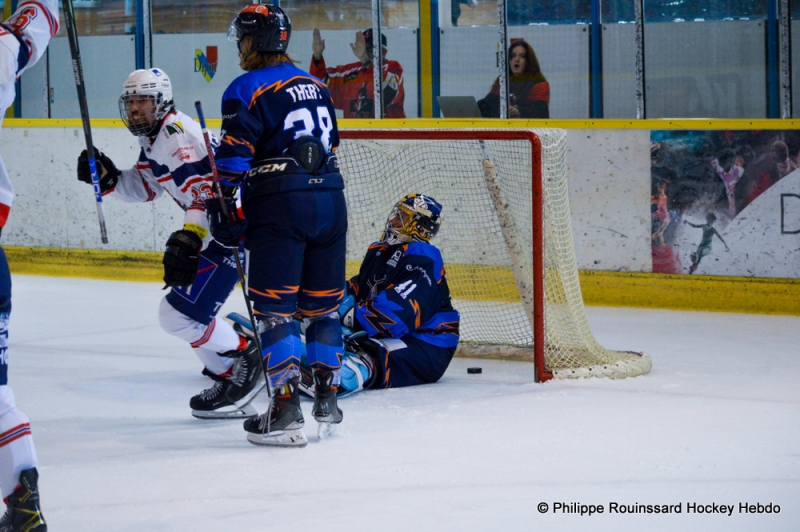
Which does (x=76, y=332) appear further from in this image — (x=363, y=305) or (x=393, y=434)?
(x=393, y=434)

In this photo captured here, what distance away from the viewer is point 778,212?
5.59 m

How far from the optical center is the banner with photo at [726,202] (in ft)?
18.3

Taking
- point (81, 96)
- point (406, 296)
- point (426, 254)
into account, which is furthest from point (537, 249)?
point (81, 96)

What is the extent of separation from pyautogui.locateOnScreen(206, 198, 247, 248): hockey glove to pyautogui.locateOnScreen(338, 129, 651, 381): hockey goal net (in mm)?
1397

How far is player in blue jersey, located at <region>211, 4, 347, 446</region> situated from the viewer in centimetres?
307

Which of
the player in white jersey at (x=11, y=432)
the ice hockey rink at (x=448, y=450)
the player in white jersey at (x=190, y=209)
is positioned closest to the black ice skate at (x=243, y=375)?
the player in white jersey at (x=190, y=209)

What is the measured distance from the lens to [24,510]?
2262 millimetres

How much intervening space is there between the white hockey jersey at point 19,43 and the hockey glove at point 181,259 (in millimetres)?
816

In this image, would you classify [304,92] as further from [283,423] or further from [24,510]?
[24,510]

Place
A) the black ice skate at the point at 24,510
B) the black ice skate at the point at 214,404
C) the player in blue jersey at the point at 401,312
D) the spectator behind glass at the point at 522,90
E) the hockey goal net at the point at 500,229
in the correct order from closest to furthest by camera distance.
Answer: the black ice skate at the point at 24,510, the black ice skate at the point at 214,404, the player in blue jersey at the point at 401,312, the hockey goal net at the point at 500,229, the spectator behind glass at the point at 522,90

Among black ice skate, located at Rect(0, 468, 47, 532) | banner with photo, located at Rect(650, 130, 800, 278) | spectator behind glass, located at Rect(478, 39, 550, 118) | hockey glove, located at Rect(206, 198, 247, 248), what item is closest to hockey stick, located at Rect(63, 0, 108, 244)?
hockey glove, located at Rect(206, 198, 247, 248)

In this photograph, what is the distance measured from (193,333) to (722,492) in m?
1.73

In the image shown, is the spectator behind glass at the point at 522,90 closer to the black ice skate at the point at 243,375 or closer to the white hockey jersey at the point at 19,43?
the black ice skate at the point at 243,375

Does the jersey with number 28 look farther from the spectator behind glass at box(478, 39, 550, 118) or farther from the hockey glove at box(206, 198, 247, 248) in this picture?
the spectator behind glass at box(478, 39, 550, 118)
